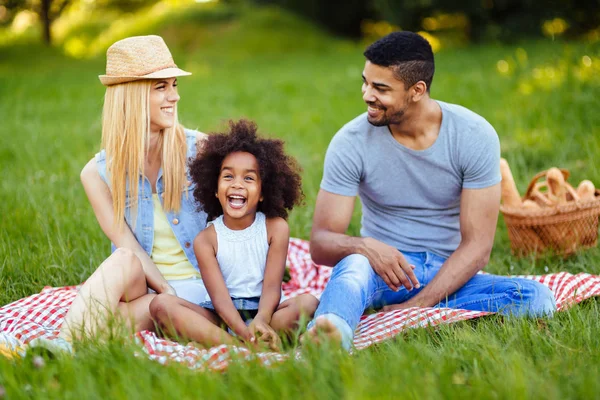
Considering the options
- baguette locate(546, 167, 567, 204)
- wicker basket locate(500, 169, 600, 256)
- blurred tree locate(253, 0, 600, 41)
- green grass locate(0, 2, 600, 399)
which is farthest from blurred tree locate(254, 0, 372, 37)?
wicker basket locate(500, 169, 600, 256)

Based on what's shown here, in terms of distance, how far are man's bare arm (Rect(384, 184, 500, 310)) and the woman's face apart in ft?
5.17

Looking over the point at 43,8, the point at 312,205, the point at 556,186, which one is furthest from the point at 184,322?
the point at 43,8

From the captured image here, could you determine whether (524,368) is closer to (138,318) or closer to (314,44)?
(138,318)

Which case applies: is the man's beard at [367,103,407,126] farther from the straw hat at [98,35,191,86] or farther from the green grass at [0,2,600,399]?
the straw hat at [98,35,191,86]

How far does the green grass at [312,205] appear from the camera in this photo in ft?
8.04

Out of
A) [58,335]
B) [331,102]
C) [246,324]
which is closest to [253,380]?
[246,324]

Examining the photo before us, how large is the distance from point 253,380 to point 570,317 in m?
1.61

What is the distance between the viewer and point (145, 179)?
3.78 m

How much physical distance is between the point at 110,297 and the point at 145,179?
849mm

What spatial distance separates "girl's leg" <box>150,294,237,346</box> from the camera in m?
3.10

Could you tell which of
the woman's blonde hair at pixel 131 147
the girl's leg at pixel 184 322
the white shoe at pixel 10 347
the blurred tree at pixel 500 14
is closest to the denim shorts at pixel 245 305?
the girl's leg at pixel 184 322

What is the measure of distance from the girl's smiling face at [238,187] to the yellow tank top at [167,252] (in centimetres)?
49

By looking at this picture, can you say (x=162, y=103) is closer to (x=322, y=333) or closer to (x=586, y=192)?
(x=322, y=333)

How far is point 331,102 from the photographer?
997 centimetres
